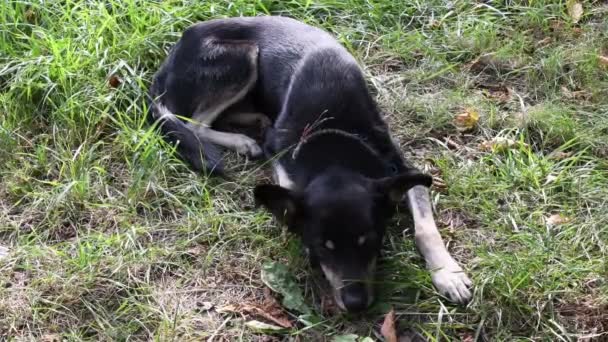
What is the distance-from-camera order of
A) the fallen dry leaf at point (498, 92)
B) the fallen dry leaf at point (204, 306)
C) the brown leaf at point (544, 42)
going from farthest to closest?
the brown leaf at point (544, 42) < the fallen dry leaf at point (498, 92) < the fallen dry leaf at point (204, 306)

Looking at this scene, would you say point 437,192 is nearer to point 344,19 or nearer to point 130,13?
point 344,19

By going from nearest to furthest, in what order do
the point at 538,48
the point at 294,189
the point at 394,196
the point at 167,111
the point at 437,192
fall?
the point at 394,196, the point at 294,189, the point at 437,192, the point at 167,111, the point at 538,48

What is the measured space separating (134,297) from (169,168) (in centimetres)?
82

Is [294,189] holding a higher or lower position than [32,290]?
higher

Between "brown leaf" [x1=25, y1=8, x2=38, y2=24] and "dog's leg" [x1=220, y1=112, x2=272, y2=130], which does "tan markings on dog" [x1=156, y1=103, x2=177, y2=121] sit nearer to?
"dog's leg" [x1=220, y1=112, x2=272, y2=130]

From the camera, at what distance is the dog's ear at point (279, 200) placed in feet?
10.7

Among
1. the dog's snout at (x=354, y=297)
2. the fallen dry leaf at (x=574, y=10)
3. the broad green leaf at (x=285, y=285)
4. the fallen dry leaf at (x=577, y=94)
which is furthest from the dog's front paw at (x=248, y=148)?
the fallen dry leaf at (x=574, y=10)

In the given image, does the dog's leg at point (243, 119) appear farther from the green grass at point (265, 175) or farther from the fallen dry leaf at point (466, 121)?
the fallen dry leaf at point (466, 121)

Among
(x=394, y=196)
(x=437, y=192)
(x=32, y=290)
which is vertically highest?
(x=394, y=196)

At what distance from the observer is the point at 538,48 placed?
470cm

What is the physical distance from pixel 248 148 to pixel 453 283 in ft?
4.54

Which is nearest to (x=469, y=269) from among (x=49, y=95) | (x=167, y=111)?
(x=167, y=111)

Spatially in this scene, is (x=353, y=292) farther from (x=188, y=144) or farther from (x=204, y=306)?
(x=188, y=144)

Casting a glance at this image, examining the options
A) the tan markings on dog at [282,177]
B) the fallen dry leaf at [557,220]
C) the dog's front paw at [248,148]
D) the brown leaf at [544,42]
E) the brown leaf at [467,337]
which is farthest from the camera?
the brown leaf at [544,42]
